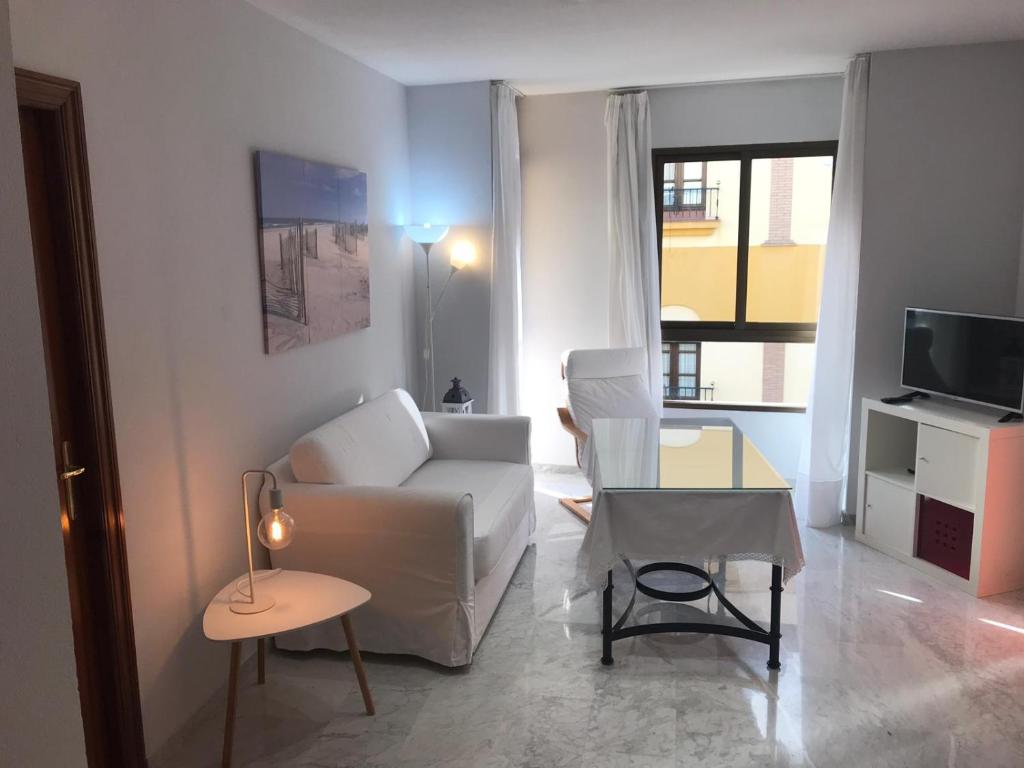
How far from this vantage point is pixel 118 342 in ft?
8.33

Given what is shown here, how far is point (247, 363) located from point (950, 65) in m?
3.99

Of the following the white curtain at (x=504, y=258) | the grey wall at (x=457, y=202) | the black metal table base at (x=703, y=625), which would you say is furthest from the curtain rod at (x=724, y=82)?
the black metal table base at (x=703, y=625)

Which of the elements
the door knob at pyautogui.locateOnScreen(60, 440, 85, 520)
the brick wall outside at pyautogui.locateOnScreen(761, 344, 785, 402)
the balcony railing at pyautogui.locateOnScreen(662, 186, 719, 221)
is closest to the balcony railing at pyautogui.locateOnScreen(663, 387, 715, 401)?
the brick wall outside at pyautogui.locateOnScreen(761, 344, 785, 402)

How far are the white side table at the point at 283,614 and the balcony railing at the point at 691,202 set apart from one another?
370 centimetres

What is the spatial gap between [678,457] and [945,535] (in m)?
1.60

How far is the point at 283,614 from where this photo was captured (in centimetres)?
270

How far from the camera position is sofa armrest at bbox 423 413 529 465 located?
4434mm

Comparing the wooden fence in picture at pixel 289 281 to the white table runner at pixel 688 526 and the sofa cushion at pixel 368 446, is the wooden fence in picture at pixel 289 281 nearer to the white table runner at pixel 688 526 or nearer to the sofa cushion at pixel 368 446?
the sofa cushion at pixel 368 446

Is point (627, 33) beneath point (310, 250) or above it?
above

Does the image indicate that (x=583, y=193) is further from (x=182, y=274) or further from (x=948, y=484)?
(x=182, y=274)

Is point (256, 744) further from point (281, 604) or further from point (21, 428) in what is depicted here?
point (21, 428)

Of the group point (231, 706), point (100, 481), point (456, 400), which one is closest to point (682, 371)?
point (456, 400)

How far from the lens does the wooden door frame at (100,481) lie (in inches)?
91.6

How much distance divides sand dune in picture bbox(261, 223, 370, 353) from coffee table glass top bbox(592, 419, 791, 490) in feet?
4.74
